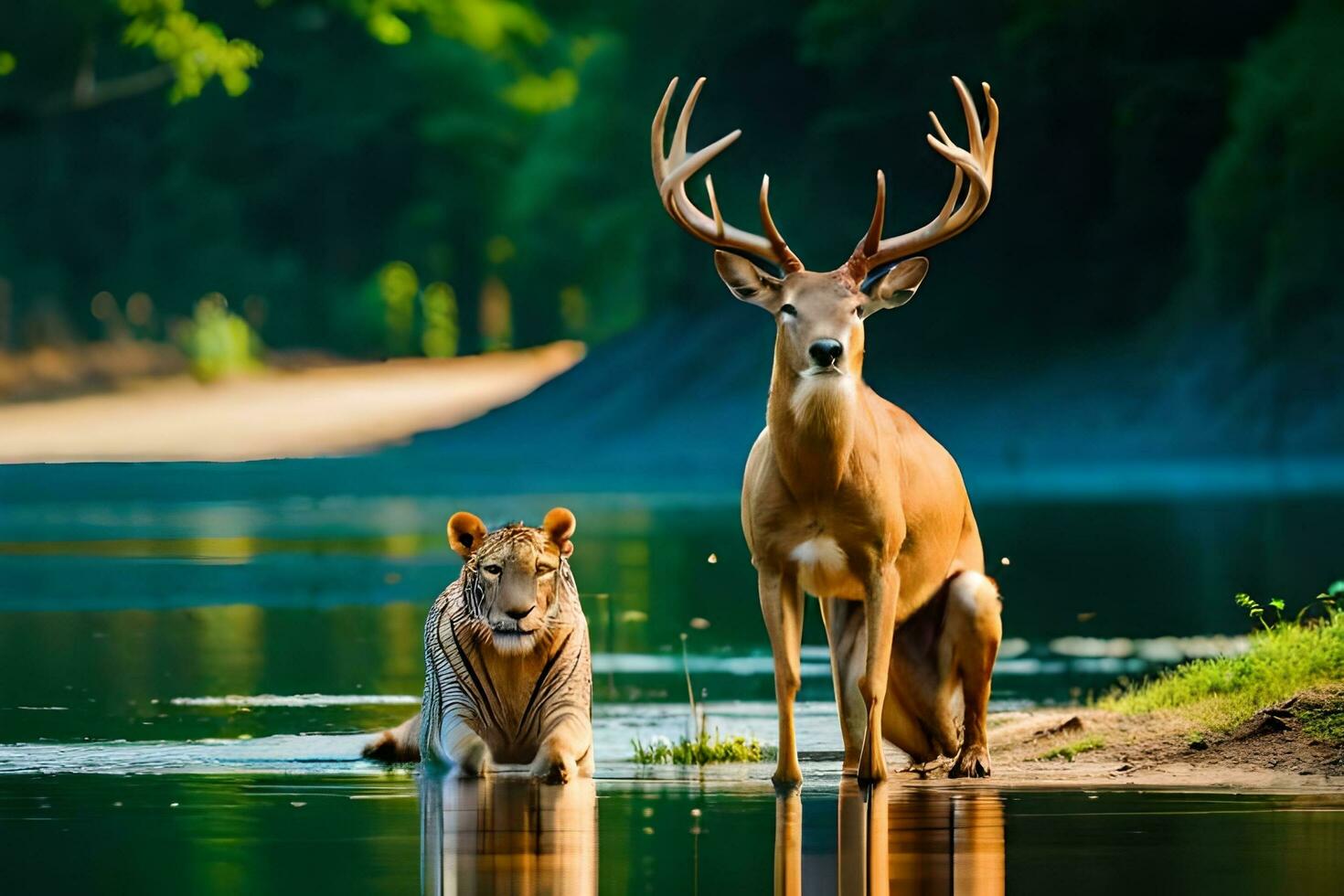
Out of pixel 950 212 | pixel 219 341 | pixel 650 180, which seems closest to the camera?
pixel 950 212

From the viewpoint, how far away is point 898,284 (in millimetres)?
11648

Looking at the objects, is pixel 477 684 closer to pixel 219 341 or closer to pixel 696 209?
pixel 696 209

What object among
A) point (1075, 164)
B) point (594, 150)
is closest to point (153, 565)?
point (1075, 164)

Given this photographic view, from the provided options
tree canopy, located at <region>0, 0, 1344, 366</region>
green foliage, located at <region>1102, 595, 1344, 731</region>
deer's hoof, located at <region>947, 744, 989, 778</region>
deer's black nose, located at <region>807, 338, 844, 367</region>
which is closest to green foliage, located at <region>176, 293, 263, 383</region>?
tree canopy, located at <region>0, 0, 1344, 366</region>

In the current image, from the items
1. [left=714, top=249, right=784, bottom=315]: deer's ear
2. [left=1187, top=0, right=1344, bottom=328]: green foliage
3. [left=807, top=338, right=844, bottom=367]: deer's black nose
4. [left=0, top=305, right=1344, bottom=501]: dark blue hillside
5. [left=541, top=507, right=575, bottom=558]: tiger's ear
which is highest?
[left=1187, top=0, right=1344, bottom=328]: green foliage

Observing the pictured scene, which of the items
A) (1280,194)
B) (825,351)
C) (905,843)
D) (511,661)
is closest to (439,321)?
(1280,194)

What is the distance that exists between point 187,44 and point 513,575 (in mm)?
40760

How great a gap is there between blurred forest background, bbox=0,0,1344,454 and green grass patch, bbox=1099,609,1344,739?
25.8 m

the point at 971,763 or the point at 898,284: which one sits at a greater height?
the point at 898,284

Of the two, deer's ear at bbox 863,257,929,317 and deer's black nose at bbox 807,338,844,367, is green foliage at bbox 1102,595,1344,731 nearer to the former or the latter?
deer's ear at bbox 863,257,929,317

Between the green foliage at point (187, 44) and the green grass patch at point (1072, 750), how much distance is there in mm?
38319

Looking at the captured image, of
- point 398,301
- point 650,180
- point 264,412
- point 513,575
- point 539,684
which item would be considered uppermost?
point 650,180

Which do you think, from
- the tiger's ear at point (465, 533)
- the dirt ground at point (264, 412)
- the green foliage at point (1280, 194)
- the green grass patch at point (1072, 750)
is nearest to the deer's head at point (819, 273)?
the tiger's ear at point (465, 533)

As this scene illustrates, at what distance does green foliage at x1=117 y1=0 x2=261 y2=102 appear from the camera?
49594 mm
